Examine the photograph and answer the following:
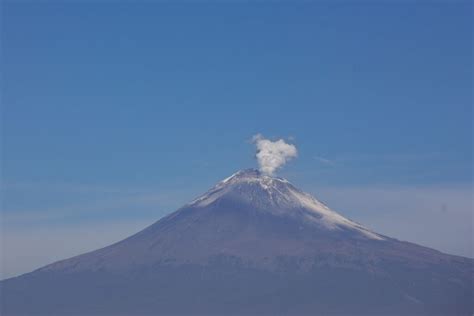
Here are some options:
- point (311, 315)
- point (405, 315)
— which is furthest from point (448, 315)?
point (311, 315)

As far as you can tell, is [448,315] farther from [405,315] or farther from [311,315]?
[311,315]

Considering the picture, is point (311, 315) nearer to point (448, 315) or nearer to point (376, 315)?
point (376, 315)

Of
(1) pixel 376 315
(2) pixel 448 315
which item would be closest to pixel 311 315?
(1) pixel 376 315

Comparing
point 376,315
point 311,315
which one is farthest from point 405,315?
point 311,315
